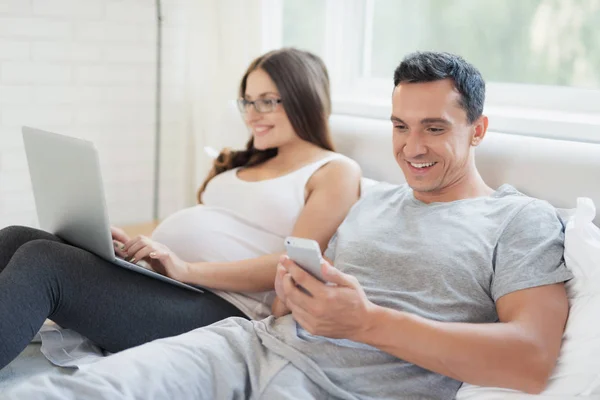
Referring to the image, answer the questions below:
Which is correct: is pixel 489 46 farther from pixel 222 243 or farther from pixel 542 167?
pixel 222 243

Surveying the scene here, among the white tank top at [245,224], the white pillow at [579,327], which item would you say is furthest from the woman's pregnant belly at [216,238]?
the white pillow at [579,327]

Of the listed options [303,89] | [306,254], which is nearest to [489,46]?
[303,89]

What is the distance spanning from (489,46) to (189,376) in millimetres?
1530

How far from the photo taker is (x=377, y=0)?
9.05 ft

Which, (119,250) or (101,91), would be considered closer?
(119,250)

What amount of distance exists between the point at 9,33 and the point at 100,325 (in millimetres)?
1497

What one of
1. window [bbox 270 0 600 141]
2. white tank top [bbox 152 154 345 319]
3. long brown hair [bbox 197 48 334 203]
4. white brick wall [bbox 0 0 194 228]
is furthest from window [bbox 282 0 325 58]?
white tank top [bbox 152 154 345 319]

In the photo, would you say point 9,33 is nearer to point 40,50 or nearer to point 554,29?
point 40,50

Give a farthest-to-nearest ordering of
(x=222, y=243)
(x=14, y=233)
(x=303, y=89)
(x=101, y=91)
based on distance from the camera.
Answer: (x=101, y=91), (x=303, y=89), (x=222, y=243), (x=14, y=233)

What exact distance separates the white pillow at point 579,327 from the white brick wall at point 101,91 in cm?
199

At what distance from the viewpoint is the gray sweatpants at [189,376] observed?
1275 mm

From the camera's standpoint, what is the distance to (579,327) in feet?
4.28

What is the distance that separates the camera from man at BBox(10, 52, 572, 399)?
1.28 meters

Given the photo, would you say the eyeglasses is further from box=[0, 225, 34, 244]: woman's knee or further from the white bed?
box=[0, 225, 34, 244]: woman's knee
